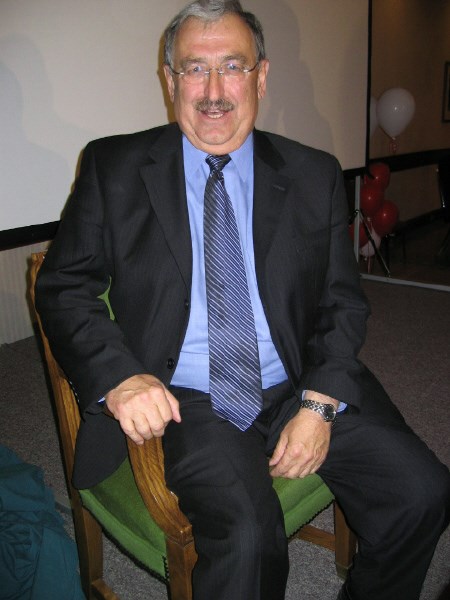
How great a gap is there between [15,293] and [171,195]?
2.37 metres

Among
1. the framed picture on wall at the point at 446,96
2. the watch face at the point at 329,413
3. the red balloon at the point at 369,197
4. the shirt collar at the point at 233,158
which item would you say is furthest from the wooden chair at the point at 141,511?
the framed picture on wall at the point at 446,96

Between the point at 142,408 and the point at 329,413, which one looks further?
the point at 329,413

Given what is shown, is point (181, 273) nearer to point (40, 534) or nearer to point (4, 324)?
point (40, 534)

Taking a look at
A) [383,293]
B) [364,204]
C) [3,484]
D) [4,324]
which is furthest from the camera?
[364,204]

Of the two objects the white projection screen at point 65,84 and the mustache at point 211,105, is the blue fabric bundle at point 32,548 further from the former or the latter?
the mustache at point 211,105

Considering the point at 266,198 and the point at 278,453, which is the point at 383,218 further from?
the point at 278,453

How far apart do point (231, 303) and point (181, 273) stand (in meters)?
0.14

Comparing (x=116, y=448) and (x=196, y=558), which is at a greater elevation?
(x=116, y=448)

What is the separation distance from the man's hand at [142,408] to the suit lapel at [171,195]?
0.88 feet

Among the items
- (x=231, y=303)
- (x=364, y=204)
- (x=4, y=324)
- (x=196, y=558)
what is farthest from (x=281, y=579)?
(x=364, y=204)

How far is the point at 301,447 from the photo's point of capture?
1.23 metres

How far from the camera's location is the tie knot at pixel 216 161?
138 centimetres

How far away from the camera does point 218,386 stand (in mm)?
1288

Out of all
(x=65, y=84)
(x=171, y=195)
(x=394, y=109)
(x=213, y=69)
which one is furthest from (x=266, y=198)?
(x=394, y=109)
